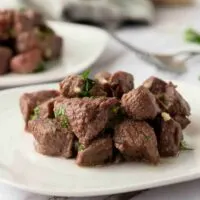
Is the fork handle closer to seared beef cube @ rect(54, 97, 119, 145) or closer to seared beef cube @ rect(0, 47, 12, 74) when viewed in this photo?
seared beef cube @ rect(0, 47, 12, 74)

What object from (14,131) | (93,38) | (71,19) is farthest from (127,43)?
(14,131)

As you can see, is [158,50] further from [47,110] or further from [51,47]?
[47,110]

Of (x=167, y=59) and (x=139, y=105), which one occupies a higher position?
(x=139, y=105)

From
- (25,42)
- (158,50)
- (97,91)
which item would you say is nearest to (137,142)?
(97,91)

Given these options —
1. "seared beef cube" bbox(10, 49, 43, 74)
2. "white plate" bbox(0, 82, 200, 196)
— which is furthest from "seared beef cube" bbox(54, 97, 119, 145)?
"seared beef cube" bbox(10, 49, 43, 74)

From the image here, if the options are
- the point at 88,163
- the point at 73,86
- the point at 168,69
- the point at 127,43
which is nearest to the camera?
the point at 88,163

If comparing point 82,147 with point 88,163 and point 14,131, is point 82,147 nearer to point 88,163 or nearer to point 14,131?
point 88,163
